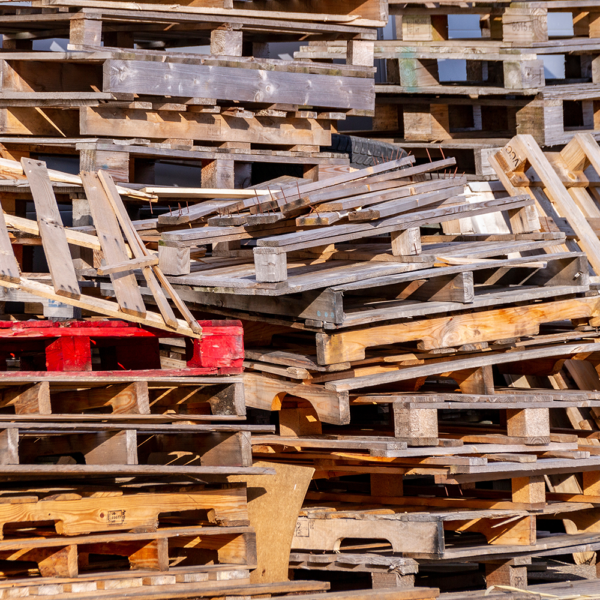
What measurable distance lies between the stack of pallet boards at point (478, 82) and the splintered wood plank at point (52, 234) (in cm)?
319

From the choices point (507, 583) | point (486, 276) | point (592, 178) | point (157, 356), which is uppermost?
point (592, 178)

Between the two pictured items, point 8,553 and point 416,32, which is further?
point 416,32

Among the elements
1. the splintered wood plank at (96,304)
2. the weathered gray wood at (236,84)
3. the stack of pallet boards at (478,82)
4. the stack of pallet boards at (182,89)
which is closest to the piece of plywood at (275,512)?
the splintered wood plank at (96,304)

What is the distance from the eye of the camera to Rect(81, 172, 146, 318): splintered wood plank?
4.38m

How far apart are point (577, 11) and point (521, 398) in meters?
4.05

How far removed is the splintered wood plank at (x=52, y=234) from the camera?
418 centimetres

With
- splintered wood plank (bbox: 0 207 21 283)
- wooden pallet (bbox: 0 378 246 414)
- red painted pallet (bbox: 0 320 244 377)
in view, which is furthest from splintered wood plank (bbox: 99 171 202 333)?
splintered wood plank (bbox: 0 207 21 283)

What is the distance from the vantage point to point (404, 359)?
204 inches

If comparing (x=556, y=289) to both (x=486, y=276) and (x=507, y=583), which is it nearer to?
(x=486, y=276)

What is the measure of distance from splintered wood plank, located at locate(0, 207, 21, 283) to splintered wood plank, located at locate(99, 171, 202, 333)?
62 centimetres

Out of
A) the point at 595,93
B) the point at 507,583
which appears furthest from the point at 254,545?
the point at 595,93

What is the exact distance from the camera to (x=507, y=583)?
5441 millimetres

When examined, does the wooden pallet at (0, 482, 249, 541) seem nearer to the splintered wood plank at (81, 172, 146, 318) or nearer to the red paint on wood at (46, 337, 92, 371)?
the red paint on wood at (46, 337, 92, 371)

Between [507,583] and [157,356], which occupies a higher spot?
[157,356]
